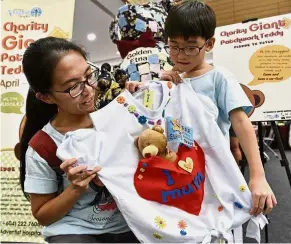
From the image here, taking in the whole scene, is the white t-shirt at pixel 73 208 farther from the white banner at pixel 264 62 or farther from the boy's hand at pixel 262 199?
the white banner at pixel 264 62

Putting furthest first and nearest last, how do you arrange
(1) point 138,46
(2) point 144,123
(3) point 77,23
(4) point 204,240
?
(3) point 77,23
(1) point 138,46
(2) point 144,123
(4) point 204,240

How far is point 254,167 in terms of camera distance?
0.78 m

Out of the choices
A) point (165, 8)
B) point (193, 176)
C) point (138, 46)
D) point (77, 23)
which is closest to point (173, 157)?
point (193, 176)

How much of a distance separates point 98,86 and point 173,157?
12.8 inches

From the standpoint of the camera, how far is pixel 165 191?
0.75m

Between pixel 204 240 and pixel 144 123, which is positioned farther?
pixel 144 123

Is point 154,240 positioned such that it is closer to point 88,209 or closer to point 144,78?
point 88,209

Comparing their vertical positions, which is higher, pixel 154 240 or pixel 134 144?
pixel 134 144

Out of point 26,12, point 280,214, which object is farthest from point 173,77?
point 280,214

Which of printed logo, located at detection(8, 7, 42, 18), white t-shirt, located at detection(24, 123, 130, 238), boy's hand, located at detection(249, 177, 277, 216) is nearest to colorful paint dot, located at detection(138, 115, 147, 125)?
white t-shirt, located at detection(24, 123, 130, 238)

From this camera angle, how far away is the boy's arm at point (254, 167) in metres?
0.74

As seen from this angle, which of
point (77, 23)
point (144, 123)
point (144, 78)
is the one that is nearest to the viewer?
point (144, 123)

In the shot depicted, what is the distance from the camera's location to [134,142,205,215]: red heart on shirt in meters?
0.75

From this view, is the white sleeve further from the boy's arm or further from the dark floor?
the dark floor
